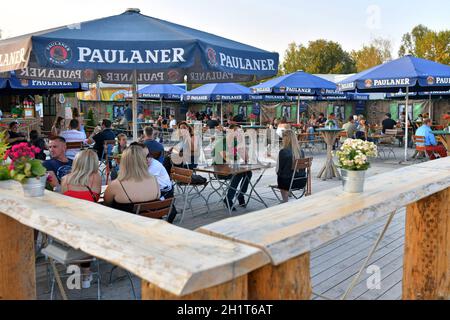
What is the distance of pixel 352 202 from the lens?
2348mm

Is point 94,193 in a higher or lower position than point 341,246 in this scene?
higher

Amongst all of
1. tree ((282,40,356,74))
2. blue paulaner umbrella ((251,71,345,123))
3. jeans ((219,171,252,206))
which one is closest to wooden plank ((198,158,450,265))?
jeans ((219,171,252,206))

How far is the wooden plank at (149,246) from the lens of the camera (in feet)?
4.32

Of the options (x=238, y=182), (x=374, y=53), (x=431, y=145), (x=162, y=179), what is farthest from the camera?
(x=374, y=53)

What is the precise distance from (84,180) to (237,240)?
92.3 inches

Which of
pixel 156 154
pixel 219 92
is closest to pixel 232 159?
pixel 156 154

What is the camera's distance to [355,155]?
2658 millimetres

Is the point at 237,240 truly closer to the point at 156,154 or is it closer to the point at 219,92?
the point at 156,154

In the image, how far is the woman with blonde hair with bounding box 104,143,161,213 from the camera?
3.67 m

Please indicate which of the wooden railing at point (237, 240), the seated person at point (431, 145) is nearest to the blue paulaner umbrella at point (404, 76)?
the seated person at point (431, 145)

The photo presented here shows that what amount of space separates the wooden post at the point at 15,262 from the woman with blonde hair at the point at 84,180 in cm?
92

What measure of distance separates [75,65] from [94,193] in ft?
3.53

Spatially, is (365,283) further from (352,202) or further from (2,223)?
(2,223)
